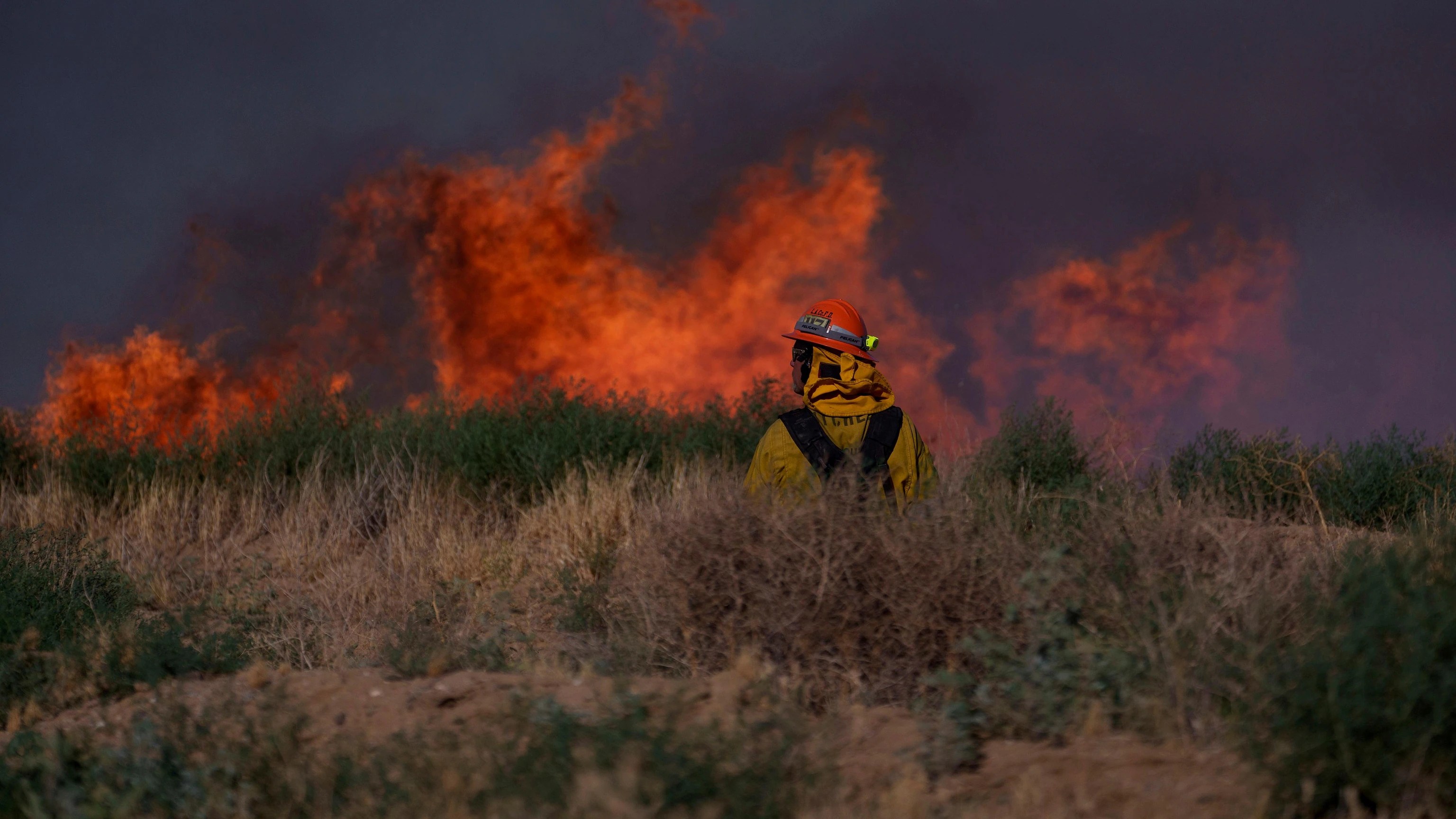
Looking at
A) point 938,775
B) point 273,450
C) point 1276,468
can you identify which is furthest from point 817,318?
point 273,450

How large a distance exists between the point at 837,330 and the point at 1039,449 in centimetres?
574

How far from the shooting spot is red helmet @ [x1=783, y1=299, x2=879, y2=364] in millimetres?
7043

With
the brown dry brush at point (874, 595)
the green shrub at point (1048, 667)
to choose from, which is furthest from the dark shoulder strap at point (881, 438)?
the green shrub at point (1048, 667)

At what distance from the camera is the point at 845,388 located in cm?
691

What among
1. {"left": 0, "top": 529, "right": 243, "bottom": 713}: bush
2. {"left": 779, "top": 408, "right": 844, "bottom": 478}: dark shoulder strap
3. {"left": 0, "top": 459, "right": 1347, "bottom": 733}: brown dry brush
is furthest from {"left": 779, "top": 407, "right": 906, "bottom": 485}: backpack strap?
{"left": 0, "top": 529, "right": 243, "bottom": 713}: bush

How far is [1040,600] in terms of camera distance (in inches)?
198

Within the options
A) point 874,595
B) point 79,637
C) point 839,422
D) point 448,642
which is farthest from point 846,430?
point 79,637

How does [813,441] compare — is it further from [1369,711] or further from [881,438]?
[1369,711]

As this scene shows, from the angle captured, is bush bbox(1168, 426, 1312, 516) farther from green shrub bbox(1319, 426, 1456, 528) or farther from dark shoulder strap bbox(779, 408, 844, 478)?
dark shoulder strap bbox(779, 408, 844, 478)

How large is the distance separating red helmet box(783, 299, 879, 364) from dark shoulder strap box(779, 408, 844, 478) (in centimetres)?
49

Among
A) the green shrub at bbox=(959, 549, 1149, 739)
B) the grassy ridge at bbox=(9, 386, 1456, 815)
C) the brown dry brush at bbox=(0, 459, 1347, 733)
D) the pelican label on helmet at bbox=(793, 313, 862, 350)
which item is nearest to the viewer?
the grassy ridge at bbox=(9, 386, 1456, 815)

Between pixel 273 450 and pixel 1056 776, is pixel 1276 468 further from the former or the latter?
pixel 273 450

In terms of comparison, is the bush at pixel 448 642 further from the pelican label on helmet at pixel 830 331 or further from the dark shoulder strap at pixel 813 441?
the pelican label on helmet at pixel 830 331

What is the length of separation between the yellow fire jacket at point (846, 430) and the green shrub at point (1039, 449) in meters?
4.75
